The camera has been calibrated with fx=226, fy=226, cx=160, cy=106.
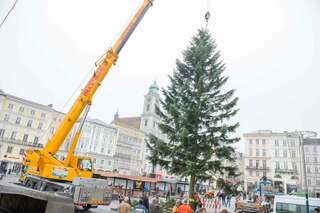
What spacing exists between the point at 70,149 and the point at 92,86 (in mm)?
3687

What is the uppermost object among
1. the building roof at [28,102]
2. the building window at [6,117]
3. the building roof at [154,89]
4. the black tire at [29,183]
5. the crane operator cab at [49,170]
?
the building roof at [154,89]

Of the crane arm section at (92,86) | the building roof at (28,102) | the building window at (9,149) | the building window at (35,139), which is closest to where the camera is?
the crane arm section at (92,86)

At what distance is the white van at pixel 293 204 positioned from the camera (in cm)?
1160

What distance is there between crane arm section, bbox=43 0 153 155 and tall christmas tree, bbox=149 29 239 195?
4.23 m

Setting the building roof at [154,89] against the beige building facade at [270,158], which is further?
the building roof at [154,89]

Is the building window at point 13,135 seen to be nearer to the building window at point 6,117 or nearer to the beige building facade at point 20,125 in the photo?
the beige building facade at point 20,125

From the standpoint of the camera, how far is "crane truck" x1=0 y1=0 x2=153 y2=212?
1069 centimetres

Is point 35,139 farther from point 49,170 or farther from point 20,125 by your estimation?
point 49,170

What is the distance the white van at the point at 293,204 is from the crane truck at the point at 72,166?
30.3 ft

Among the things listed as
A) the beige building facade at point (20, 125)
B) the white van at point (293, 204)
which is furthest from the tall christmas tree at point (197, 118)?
the beige building facade at point (20, 125)

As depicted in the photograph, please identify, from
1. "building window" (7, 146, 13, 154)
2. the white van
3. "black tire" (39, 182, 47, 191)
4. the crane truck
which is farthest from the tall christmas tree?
"building window" (7, 146, 13, 154)

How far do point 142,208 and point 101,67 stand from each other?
8.21 m

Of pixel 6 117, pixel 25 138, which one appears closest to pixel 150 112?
pixel 25 138

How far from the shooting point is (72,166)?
1298 centimetres
